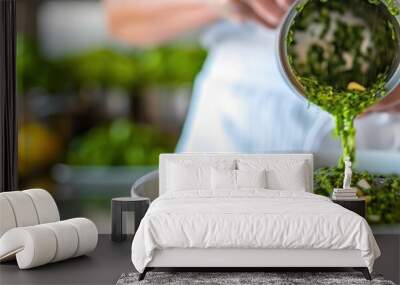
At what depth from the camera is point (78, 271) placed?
5648mm

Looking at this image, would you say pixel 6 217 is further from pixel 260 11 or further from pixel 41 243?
pixel 260 11

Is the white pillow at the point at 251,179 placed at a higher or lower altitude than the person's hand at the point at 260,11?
lower

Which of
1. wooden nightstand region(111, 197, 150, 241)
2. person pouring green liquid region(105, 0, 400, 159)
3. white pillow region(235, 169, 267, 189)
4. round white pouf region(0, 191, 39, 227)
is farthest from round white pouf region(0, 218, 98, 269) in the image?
person pouring green liquid region(105, 0, 400, 159)

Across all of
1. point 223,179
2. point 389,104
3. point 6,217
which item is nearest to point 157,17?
point 223,179

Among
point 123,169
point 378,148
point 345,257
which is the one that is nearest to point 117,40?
point 123,169

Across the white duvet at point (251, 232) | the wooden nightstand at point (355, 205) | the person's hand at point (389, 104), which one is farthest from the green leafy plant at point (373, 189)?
the white duvet at point (251, 232)

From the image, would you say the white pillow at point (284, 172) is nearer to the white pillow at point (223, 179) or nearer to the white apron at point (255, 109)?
the white pillow at point (223, 179)

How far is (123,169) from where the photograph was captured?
790 cm

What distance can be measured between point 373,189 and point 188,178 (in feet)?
6.30

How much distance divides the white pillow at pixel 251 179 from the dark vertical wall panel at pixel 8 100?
2310 millimetres

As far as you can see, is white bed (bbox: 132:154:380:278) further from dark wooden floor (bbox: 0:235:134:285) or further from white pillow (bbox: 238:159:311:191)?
white pillow (bbox: 238:159:311:191)

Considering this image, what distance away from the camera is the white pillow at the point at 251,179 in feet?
21.9

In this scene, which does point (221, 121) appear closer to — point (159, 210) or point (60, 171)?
point (60, 171)

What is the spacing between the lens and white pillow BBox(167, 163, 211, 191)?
680 cm
